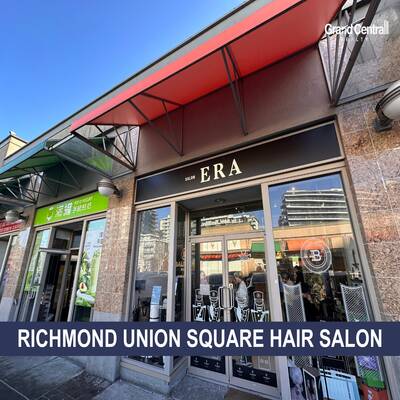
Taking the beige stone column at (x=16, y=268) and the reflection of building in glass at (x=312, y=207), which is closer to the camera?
the reflection of building in glass at (x=312, y=207)

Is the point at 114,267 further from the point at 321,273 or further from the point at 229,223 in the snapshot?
the point at 321,273

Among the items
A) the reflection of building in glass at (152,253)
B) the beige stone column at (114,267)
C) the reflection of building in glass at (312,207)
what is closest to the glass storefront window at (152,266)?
the reflection of building in glass at (152,253)

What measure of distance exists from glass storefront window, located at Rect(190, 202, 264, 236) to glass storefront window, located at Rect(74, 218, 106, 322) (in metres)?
2.07

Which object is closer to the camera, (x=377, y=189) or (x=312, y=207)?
(x=377, y=189)

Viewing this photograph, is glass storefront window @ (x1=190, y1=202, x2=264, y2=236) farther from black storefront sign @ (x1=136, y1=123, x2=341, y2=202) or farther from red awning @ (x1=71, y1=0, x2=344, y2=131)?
red awning @ (x1=71, y1=0, x2=344, y2=131)

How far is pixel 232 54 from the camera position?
107 inches

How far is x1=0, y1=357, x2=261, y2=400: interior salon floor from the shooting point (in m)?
2.70

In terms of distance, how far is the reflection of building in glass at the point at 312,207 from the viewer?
7.80ft

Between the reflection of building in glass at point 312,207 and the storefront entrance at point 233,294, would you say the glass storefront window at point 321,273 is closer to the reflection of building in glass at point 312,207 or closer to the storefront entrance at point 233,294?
the reflection of building in glass at point 312,207

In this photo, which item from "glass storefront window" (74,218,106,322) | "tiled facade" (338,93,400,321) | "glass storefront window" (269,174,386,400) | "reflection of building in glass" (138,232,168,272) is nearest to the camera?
→ "tiled facade" (338,93,400,321)

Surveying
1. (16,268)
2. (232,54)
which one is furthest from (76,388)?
(232,54)

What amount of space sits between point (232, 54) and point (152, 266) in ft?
11.5

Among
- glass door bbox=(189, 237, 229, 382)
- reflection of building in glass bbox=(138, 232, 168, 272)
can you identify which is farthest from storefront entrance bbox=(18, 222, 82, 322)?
glass door bbox=(189, 237, 229, 382)

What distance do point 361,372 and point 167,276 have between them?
2.58 metres
